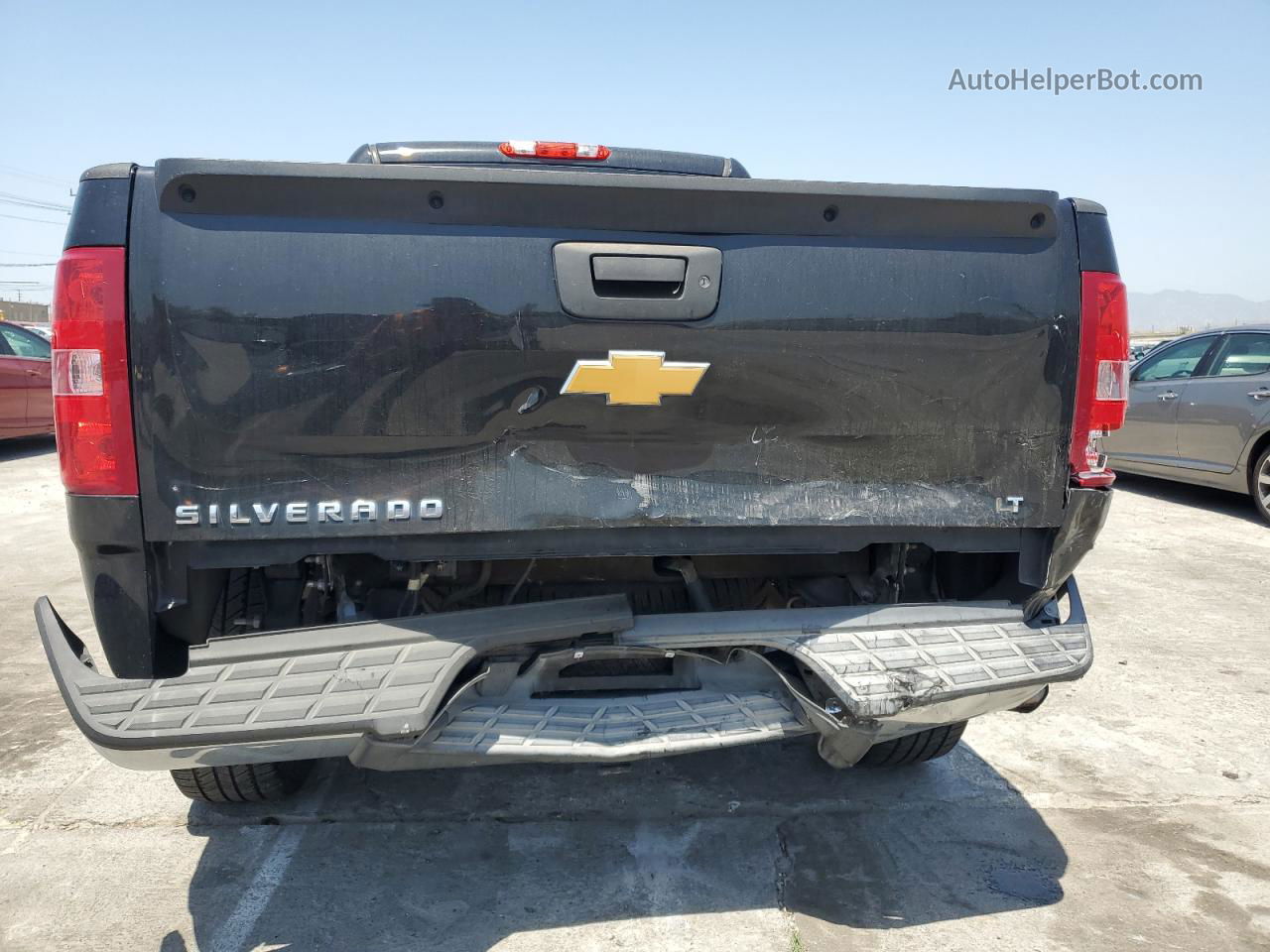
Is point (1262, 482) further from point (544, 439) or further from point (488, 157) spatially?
point (544, 439)

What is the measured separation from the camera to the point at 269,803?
3232mm

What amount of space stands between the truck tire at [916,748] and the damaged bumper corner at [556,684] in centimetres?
68

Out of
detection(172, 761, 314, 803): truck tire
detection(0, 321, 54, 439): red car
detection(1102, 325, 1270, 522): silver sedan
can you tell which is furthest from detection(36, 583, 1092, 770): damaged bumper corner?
detection(0, 321, 54, 439): red car

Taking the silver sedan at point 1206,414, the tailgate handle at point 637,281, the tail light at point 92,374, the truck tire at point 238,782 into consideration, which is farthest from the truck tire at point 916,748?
the silver sedan at point 1206,414

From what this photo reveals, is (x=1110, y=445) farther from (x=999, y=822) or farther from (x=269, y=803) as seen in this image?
(x=269, y=803)

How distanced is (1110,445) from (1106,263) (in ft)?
28.6

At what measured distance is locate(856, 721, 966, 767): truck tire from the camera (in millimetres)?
3275

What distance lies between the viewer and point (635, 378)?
229 centimetres

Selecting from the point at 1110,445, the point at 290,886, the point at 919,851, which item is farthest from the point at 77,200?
the point at 1110,445

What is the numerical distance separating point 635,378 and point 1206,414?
8.00 m

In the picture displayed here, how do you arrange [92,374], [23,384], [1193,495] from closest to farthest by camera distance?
[92,374] → [1193,495] → [23,384]

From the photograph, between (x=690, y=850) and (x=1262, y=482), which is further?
(x=1262, y=482)

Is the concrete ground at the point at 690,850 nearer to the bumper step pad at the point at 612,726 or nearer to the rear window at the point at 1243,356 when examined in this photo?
A: the bumper step pad at the point at 612,726

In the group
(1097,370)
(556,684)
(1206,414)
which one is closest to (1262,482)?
(1206,414)
